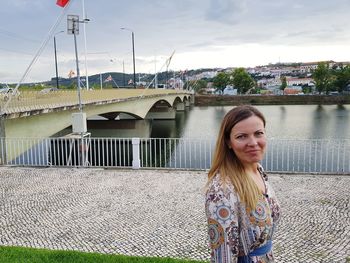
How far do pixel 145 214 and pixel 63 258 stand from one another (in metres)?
2.29

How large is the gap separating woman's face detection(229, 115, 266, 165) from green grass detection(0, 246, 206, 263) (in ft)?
10.3

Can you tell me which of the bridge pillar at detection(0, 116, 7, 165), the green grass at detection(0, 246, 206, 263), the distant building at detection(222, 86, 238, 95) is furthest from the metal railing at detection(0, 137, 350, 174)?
the distant building at detection(222, 86, 238, 95)

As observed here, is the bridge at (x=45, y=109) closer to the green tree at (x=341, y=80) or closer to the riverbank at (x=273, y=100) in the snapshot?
the riverbank at (x=273, y=100)

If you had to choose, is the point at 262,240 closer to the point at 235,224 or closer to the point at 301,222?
the point at 235,224

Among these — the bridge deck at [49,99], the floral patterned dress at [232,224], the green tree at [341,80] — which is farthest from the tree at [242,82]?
the floral patterned dress at [232,224]

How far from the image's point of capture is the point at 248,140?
1724 millimetres

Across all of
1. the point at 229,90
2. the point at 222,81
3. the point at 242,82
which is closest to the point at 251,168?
the point at 242,82

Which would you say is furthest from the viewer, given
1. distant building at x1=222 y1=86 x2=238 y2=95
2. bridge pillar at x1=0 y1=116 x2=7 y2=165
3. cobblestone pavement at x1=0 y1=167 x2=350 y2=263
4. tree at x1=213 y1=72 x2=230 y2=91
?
distant building at x1=222 y1=86 x2=238 y2=95

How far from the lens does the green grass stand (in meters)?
4.35

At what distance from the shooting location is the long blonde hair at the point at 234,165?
1687mm

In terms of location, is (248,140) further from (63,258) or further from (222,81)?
(222,81)

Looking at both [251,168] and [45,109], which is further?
[45,109]

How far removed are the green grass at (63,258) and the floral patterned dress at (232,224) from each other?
2948 millimetres

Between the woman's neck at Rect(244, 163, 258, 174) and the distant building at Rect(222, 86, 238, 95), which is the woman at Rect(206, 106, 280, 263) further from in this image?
the distant building at Rect(222, 86, 238, 95)
